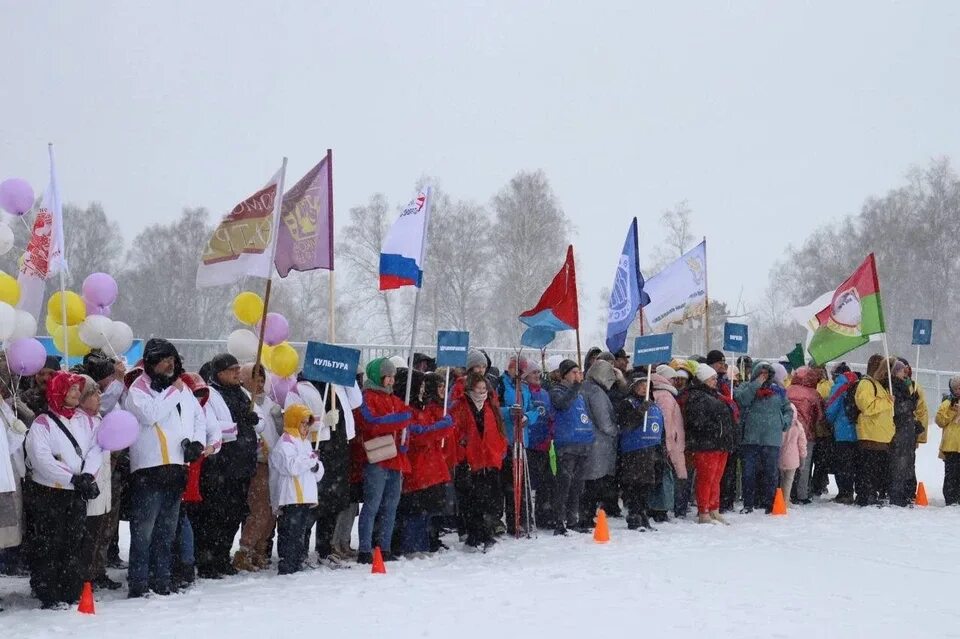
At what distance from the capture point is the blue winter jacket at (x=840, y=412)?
15.6 metres

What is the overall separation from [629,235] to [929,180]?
50038mm

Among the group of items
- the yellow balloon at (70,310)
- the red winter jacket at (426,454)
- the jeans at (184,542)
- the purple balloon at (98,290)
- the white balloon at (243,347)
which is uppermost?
the purple balloon at (98,290)

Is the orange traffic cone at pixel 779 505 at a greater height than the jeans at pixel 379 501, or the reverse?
the jeans at pixel 379 501

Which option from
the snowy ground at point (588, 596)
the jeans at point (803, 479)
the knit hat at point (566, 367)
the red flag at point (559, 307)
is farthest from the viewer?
the jeans at point (803, 479)

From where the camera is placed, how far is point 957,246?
5856cm

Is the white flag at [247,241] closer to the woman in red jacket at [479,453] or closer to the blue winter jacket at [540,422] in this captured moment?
the woman in red jacket at [479,453]

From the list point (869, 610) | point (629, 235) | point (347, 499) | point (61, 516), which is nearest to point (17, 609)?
point (61, 516)

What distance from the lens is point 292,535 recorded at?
9.84m

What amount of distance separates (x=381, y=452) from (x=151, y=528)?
242cm

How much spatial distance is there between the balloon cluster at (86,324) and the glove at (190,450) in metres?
1.60

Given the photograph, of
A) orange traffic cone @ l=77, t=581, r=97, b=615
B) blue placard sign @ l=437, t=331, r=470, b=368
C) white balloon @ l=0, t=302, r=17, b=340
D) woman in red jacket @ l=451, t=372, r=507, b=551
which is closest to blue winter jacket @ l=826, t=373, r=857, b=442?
woman in red jacket @ l=451, t=372, r=507, b=551

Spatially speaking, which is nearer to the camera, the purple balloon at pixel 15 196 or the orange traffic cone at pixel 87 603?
the orange traffic cone at pixel 87 603

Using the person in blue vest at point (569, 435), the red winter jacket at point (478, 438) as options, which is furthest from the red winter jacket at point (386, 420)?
the person in blue vest at point (569, 435)

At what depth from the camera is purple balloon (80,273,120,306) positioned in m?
10.3
